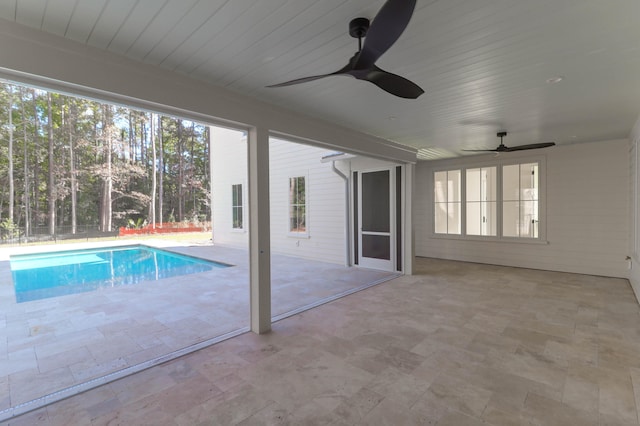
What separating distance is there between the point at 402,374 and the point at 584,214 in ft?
18.8

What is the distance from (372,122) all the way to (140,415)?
13.3 ft

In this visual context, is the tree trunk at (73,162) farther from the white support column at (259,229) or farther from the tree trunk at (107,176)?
the white support column at (259,229)

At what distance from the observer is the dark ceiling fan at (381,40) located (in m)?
1.41

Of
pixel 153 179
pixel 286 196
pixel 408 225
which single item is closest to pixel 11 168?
pixel 153 179

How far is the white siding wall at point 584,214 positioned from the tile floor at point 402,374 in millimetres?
2075

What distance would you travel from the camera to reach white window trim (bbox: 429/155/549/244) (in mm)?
6316

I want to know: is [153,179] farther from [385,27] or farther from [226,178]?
[385,27]

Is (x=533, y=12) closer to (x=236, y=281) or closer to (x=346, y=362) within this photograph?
(x=346, y=362)

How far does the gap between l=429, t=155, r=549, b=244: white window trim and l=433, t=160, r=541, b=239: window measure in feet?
0.08

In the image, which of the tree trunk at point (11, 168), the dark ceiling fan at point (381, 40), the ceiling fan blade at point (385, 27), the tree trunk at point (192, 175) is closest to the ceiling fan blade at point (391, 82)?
the dark ceiling fan at point (381, 40)

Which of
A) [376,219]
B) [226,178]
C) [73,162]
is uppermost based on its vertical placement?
[73,162]

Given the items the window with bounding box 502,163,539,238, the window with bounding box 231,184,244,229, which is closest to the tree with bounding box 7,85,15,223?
the window with bounding box 231,184,244,229

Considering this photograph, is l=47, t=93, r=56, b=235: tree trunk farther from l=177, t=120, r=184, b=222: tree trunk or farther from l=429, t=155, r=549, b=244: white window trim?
l=429, t=155, r=549, b=244: white window trim

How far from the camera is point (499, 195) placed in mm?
6930
